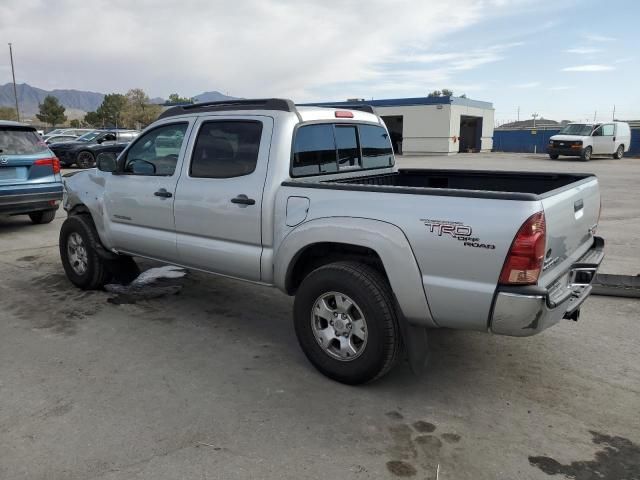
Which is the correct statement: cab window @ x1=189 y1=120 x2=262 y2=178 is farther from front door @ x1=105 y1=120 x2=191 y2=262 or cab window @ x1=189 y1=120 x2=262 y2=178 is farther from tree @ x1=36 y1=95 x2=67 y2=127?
tree @ x1=36 y1=95 x2=67 y2=127

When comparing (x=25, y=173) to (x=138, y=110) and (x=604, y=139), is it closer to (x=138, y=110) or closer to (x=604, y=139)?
(x=604, y=139)

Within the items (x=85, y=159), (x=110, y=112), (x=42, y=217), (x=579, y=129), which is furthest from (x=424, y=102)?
(x=110, y=112)

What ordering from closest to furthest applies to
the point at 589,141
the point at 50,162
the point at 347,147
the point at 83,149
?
the point at 347,147 → the point at 50,162 → the point at 83,149 → the point at 589,141

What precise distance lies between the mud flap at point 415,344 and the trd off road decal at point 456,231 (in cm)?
65

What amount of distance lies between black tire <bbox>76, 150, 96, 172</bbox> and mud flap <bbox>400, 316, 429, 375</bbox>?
20.0m

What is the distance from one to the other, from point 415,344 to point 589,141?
96.5ft

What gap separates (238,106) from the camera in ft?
14.0

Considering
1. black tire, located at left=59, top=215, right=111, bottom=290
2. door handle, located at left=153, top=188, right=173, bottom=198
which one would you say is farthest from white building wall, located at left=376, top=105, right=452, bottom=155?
door handle, located at left=153, top=188, right=173, bottom=198

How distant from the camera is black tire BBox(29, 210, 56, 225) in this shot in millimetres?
9688

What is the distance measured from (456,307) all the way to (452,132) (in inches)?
A: 1585

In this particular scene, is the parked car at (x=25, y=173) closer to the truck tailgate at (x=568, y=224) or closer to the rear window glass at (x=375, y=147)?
the rear window glass at (x=375, y=147)

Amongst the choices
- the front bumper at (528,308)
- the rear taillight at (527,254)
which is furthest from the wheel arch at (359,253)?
the rear taillight at (527,254)

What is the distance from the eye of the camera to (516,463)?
2764mm

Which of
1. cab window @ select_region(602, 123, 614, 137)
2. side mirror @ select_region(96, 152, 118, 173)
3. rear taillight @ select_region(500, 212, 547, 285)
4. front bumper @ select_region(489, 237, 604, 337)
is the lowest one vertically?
front bumper @ select_region(489, 237, 604, 337)
